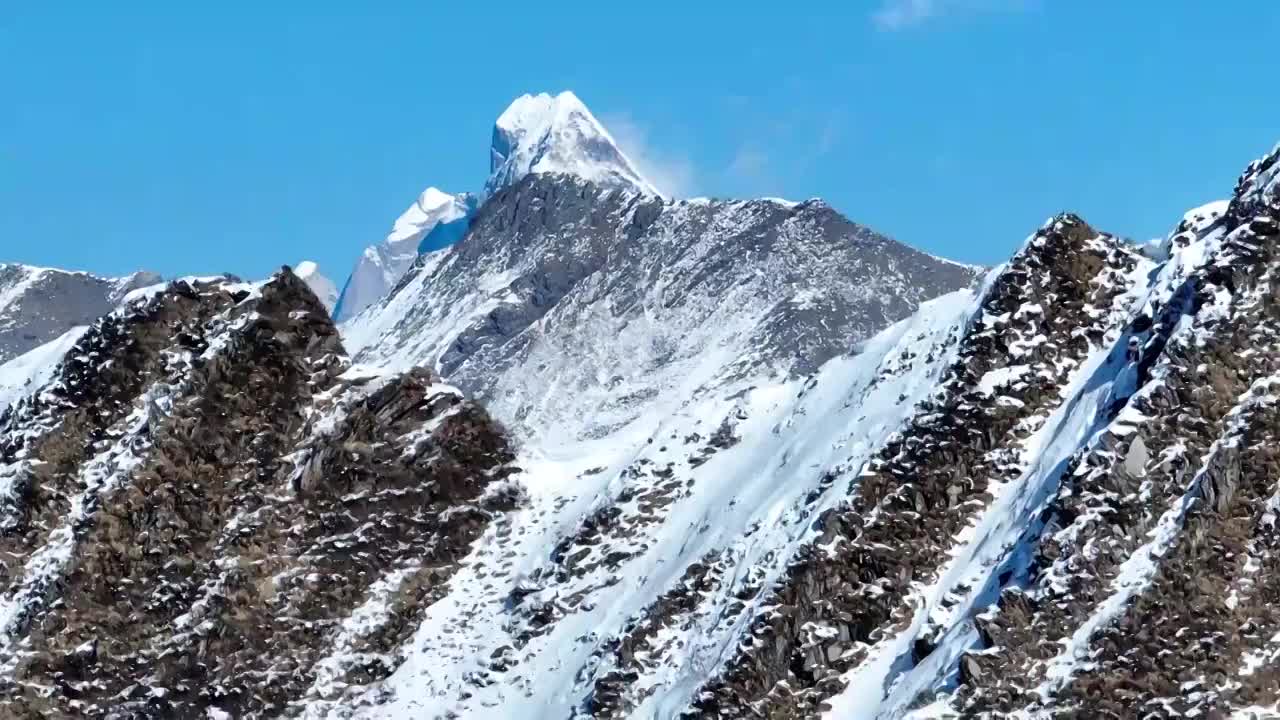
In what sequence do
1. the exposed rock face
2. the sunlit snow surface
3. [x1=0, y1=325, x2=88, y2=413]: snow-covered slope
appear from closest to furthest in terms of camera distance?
the sunlit snow surface, the exposed rock face, [x1=0, y1=325, x2=88, y2=413]: snow-covered slope

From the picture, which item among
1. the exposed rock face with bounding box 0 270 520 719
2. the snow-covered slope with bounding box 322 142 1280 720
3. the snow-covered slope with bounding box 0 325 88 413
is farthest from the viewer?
the snow-covered slope with bounding box 0 325 88 413

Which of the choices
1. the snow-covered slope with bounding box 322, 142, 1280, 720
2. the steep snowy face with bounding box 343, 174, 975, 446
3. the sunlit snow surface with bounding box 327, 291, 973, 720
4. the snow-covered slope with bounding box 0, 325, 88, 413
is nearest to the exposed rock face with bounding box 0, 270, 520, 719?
the sunlit snow surface with bounding box 327, 291, 973, 720

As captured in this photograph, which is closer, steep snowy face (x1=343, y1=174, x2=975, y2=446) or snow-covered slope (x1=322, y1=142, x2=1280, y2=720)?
snow-covered slope (x1=322, y1=142, x2=1280, y2=720)

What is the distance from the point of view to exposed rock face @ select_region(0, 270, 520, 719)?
2712 inches

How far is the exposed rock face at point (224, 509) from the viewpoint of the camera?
6888 centimetres

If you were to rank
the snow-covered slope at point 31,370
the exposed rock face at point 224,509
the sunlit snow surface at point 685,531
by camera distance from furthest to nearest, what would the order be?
the snow-covered slope at point 31,370
the exposed rock face at point 224,509
the sunlit snow surface at point 685,531

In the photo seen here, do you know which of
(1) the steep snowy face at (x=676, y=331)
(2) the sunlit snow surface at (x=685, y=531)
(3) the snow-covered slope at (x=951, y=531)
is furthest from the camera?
(1) the steep snowy face at (x=676, y=331)

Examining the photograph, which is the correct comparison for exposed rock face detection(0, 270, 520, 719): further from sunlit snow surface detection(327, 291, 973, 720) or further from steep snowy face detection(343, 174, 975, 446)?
steep snowy face detection(343, 174, 975, 446)

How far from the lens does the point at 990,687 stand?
54.0m

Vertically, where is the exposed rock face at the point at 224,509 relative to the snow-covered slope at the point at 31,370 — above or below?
below

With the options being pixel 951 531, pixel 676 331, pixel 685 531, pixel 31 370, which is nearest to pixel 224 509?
pixel 685 531

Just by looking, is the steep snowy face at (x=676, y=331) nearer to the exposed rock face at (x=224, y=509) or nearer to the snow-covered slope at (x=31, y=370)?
the snow-covered slope at (x=31, y=370)

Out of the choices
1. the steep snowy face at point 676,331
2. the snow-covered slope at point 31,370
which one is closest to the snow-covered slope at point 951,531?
the snow-covered slope at point 31,370

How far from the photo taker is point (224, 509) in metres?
72.1
